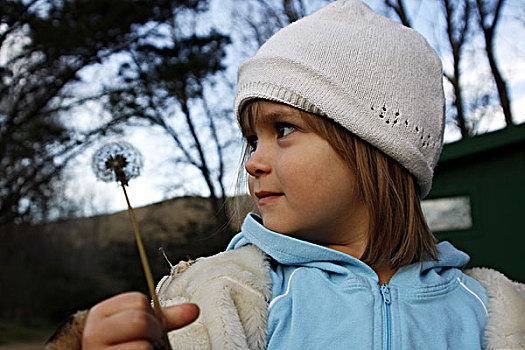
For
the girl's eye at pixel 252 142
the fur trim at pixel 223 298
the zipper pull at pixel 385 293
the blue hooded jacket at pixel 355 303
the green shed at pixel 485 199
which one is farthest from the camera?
the green shed at pixel 485 199

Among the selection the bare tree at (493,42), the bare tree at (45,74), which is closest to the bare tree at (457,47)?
the bare tree at (493,42)

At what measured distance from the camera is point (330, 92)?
4.79ft

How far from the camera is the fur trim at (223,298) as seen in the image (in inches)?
42.6

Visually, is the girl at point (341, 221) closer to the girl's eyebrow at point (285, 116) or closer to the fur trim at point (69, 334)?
the girl's eyebrow at point (285, 116)

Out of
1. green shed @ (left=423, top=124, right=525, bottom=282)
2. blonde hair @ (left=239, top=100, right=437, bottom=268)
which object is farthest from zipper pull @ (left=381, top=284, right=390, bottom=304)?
green shed @ (left=423, top=124, right=525, bottom=282)

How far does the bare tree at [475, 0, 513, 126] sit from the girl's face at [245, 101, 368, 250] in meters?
9.96

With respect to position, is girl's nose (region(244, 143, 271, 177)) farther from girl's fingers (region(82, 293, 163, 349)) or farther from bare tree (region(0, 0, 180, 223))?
bare tree (region(0, 0, 180, 223))

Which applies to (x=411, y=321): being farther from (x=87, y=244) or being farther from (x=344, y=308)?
(x=87, y=244)

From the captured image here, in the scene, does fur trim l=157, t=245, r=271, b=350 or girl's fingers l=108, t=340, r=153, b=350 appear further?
fur trim l=157, t=245, r=271, b=350

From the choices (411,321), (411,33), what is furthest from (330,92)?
(411,321)

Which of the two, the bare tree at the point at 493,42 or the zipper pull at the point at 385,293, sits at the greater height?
the bare tree at the point at 493,42

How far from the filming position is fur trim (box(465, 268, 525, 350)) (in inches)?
55.4

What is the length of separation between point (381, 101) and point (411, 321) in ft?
2.36

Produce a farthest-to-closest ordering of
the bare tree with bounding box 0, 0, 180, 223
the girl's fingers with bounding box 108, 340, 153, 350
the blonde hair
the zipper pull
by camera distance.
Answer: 1. the bare tree with bounding box 0, 0, 180, 223
2. the blonde hair
3. the zipper pull
4. the girl's fingers with bounding box 108, 340, 153, 350
